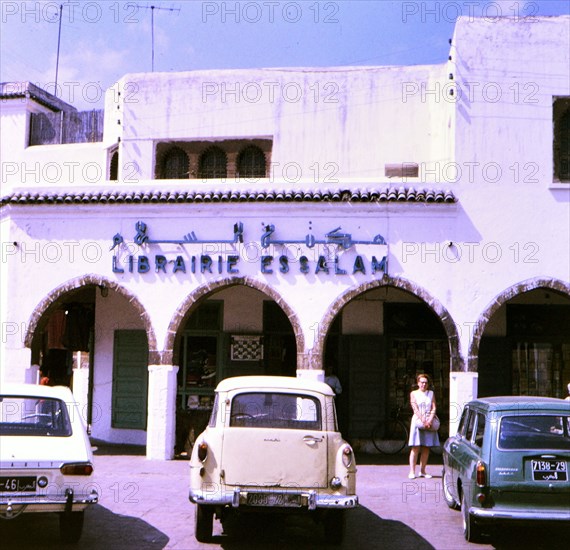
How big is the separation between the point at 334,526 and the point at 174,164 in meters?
12.0

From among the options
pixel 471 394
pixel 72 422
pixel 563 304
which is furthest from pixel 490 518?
pixel 563 304

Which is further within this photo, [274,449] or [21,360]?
[21,360]

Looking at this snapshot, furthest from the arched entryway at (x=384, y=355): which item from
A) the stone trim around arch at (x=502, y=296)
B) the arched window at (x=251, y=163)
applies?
the arched window at (x=251, y=163)

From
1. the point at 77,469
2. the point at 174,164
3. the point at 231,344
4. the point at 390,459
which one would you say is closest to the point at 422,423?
the point at 390,459

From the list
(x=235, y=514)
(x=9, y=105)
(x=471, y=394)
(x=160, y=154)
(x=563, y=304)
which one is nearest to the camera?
(x=235, y=514)

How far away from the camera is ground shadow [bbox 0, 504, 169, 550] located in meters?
9.06

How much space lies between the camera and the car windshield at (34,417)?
938 centimetres

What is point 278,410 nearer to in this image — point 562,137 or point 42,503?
point 42,503

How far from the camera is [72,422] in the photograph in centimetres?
949

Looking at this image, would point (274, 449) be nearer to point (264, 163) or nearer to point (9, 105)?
point (264, 163)

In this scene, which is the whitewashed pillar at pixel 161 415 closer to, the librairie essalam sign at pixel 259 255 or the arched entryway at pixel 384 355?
the librairie essalam sign at pixel 259 255

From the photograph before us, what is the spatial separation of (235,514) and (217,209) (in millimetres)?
7149

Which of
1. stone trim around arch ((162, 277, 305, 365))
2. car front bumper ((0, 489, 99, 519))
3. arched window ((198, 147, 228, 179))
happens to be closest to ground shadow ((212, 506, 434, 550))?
car front bumper ((0, 489, 99, 519))

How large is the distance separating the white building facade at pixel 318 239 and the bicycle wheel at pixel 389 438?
23cm
